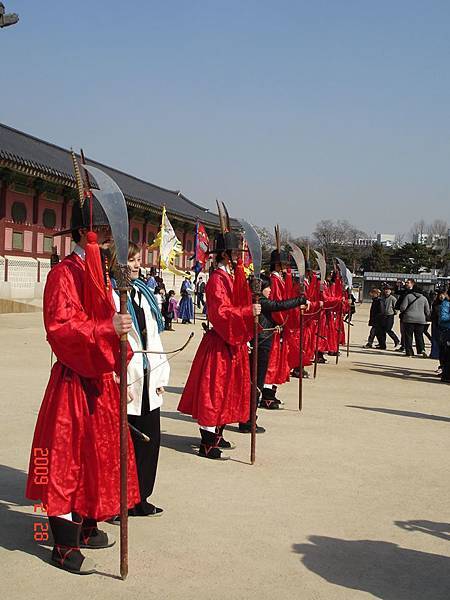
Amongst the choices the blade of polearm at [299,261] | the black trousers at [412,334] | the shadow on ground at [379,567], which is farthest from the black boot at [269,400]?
the black trousers at [412,334]

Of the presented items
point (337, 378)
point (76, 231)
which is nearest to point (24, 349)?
point (337, 378)

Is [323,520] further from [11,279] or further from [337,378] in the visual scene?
[11,279]

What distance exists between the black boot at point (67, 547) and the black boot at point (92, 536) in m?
0.26

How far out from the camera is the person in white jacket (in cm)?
431

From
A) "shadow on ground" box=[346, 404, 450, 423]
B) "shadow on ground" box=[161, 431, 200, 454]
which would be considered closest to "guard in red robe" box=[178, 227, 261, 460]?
"shadow on ground" box=[161, 431, 200, 454]

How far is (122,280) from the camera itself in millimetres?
3453

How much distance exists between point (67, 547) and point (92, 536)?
0.32 m

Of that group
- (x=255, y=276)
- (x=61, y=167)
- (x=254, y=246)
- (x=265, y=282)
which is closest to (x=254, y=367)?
(x=255, y=276)

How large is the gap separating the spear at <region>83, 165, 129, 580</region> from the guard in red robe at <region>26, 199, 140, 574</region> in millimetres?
125

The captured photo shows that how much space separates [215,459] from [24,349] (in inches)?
305
